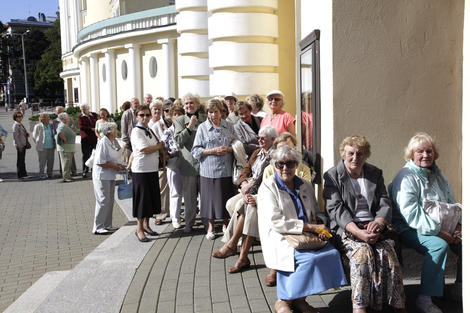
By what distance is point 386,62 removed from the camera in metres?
5.43

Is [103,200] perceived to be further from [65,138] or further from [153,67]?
[153,67]

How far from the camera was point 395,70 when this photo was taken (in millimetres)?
5445

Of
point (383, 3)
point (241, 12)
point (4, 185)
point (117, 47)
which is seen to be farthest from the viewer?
point (117, 47)

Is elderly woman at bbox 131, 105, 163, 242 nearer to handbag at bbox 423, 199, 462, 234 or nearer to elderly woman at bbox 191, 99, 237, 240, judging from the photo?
elderly woman at bbox 191, 99, 237, 240

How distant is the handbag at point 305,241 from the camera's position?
4449mm

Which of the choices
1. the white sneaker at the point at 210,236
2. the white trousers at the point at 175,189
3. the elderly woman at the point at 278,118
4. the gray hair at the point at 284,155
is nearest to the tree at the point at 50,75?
the white trousers at the point at 175,189

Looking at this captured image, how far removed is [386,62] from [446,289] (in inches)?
89.8

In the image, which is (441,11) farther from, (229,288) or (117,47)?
(117,47)

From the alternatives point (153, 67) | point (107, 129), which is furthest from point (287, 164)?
point (153, 67)

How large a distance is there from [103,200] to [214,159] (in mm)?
2248

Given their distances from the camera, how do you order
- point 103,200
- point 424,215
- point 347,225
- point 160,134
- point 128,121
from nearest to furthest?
1. point 347,225
2. point 424,215
3. point 160,134
4. point 103,200
5. point 128,121

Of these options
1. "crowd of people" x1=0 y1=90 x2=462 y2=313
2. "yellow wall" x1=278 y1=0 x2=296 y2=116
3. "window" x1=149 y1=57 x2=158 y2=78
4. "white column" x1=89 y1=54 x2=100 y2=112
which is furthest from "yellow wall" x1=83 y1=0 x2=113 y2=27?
"crowd of people" x1=0 y1=90 x2=462 y2=313

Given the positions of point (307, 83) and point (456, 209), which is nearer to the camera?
point (456, 209)

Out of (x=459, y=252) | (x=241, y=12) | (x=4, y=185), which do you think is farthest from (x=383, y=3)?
(x=4, y=185)
